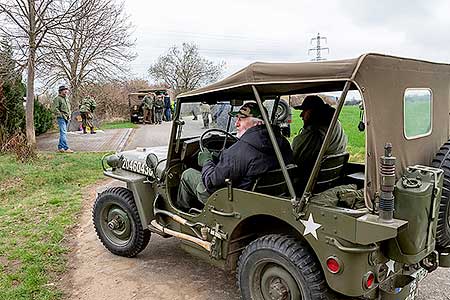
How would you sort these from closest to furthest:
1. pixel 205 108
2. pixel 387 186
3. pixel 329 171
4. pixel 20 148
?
pixel 387 186
pixel 329 171
pixel 205 108
pixel 20 148

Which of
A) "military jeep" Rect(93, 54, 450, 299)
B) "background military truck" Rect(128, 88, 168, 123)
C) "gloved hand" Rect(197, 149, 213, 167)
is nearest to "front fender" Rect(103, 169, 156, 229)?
"military jeep" Rect(93, 54, 450, 299)

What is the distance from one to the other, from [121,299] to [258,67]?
89.0 inches

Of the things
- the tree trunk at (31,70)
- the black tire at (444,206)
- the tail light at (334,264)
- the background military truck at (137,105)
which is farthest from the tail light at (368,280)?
the background military truck at (137,105)

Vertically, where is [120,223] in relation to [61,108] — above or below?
below

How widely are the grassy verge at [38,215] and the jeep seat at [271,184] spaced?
202cm

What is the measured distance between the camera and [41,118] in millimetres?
16672

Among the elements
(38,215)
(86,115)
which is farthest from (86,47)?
(38,215)

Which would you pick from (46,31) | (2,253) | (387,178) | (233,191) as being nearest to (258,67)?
(233,191)

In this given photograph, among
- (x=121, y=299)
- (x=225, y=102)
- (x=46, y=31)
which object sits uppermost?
(x=46, y=31)

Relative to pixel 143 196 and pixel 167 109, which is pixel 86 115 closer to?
pixel 167 109

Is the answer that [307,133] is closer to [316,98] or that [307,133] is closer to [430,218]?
[316,98]

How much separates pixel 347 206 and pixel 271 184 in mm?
733

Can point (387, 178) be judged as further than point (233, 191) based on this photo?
No

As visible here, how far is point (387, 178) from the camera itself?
2.38 meters
